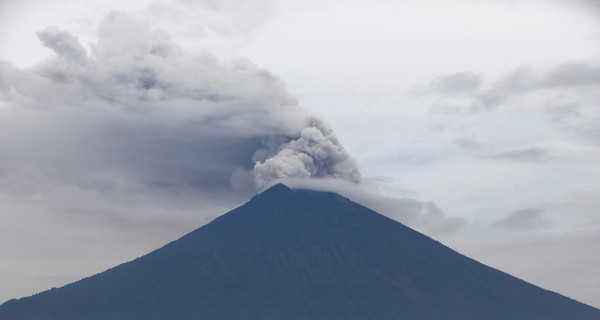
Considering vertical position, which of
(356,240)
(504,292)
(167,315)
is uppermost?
(356,240)

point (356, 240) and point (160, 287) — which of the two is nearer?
point (160, 287)

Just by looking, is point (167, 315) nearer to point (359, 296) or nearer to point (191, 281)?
point (191, 281)

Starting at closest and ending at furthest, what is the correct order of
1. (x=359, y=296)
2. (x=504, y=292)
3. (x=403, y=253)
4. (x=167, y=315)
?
Answer: (x=167, y=315) < (x=359, y=296) < (x=504, y=292) < (x=403, y=253)

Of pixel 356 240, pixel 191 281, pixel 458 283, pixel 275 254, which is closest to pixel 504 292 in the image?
pixel 458 283

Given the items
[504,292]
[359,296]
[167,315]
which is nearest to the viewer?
[167,315]

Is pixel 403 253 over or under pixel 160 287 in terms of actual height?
over

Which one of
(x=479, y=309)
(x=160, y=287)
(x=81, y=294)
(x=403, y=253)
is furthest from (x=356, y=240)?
(x=81, y=294)

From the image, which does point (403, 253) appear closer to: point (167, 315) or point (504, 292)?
point (504, 292)
